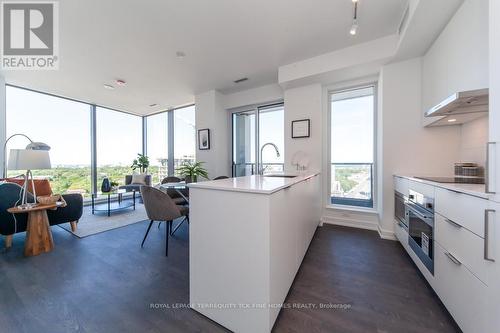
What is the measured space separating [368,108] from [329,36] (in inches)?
58.8

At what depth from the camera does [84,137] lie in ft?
16.3

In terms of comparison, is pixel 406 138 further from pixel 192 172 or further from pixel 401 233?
pixel 192 172

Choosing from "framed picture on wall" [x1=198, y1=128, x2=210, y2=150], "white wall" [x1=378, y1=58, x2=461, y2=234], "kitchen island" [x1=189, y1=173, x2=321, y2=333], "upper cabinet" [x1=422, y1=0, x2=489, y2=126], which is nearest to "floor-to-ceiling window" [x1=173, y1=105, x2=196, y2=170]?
"framed picture on wall" [x1=198, y1=128, x2=210, y2=150]

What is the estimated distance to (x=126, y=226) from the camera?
10.7 feet

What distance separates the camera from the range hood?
1.26 metres

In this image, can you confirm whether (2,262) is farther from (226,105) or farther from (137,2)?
(226,105)

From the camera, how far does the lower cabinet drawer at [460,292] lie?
1.01 m

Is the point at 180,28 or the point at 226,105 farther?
the point at 226,105

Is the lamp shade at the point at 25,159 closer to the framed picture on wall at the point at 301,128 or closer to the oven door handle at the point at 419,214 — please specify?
the framed picture on wall at the point at 301,128

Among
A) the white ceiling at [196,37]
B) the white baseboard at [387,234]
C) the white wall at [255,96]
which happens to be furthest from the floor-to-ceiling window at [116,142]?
the white baseboard at [387,234]

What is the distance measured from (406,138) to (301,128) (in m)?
1.52

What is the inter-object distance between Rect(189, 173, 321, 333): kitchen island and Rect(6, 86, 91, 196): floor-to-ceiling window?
4.42 m

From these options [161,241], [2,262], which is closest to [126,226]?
[161,241]

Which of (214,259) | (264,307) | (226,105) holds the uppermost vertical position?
(226,105)
